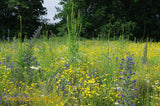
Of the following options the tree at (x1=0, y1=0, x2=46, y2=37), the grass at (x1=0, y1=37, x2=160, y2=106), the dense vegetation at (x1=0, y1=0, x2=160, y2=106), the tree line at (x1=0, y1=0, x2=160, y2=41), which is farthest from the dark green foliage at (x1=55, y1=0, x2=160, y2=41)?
the grass at (x1=0, y1=37, x2=160, y2=106)

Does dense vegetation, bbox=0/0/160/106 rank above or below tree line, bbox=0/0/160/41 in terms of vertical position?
Result: below

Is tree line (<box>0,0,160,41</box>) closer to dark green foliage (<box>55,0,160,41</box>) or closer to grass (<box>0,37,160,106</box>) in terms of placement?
dark green foliage (<box>55,0,160,41</box>)

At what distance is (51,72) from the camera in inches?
138

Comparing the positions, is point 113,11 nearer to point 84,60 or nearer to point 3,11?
point 3,11

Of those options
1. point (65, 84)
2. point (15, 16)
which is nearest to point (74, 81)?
point (65, 84)

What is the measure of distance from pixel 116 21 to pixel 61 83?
15507mm

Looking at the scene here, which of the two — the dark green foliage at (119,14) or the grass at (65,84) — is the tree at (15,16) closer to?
the dark green foliage at (119,14)

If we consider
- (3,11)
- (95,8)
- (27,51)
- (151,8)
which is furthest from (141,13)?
(27,51)

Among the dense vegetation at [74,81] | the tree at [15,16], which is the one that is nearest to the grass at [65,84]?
the dense vegetation at [74,81]

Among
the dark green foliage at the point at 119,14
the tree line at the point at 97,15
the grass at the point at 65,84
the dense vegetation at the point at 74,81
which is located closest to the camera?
the dense vegetation at the point at 74,81

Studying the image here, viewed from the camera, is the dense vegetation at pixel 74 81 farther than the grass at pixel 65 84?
No

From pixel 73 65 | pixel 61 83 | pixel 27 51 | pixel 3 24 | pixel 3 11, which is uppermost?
pixel 3 11

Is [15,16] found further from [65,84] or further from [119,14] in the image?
[65,84]

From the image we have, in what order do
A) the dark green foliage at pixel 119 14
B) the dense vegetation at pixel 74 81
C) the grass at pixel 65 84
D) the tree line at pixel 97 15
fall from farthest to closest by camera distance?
the dark green foliage at pixel 119 14, the tree line at pixel 97 15, the grass at pixel 65 84, the dense vegetation at pixel 74 81
